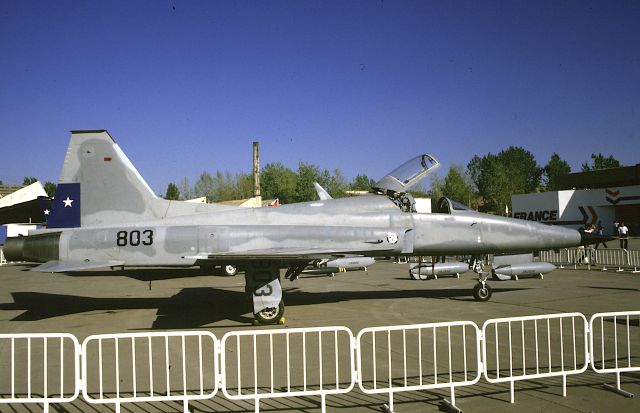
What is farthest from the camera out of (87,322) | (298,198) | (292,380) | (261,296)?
(298,198)

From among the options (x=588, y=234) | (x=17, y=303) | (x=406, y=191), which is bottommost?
Answer: (x=17, y=303)

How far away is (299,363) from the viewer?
7.01 m

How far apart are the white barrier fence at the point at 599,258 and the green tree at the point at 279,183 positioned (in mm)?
56552

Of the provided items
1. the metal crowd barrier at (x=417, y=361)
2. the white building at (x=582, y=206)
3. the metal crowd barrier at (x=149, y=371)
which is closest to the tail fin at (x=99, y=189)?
the metal crowd barrier at (x=149, y=371)

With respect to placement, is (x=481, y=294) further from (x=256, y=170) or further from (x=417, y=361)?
(x=256, y=170)

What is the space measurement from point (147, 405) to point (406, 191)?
27.9 ft

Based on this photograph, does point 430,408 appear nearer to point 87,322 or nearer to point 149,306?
point 87,322

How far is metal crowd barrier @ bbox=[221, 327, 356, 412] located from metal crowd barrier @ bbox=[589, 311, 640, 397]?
120 inches

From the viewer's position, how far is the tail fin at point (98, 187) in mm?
11062

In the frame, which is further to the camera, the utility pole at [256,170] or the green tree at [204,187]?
the green tree at [204,187]

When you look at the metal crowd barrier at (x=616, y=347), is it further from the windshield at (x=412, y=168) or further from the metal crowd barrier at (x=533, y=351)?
the windshield at (x=412, y=168)

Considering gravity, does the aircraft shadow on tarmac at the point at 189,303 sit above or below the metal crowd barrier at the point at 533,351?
below

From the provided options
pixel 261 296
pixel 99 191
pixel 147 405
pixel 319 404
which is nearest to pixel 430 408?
pixel 319 404

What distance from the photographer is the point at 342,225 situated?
11.4 meters
